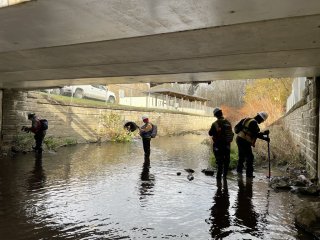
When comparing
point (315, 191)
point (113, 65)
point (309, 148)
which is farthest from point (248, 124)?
point (113, 65)

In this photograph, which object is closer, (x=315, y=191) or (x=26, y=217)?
(x=26, y=217)

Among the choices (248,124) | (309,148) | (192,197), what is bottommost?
(192,197)

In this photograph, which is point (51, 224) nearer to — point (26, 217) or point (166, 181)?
point (26, 217)

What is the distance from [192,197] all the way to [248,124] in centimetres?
347

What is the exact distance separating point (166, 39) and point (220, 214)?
140 inches

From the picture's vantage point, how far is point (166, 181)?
9.34m

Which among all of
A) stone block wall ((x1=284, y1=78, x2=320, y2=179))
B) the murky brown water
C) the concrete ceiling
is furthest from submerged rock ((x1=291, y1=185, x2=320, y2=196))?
the concrete ceiling

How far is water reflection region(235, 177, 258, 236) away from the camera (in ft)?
18.0

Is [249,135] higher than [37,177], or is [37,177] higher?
[249,135]

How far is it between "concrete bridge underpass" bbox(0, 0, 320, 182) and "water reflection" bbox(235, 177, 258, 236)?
2198 mm

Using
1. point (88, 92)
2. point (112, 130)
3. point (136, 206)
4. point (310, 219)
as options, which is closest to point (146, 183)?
point (136, 206)

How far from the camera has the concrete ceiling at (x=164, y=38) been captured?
4.33 meters

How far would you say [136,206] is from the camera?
6.56 m

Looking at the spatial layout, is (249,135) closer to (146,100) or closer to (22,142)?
(22,142)
